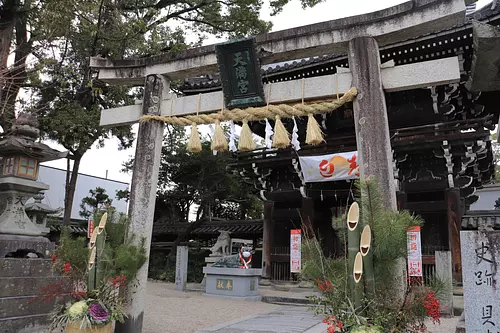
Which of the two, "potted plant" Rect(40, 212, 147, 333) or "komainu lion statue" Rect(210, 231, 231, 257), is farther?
"komainu lion statue" Rect(210, 231, 231, 257)

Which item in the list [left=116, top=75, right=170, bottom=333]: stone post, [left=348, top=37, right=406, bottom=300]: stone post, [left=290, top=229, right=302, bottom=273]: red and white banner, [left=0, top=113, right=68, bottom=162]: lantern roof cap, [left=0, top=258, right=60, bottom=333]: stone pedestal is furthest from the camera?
[left=290, top=229, right=302, bottom=273]: red and white banner

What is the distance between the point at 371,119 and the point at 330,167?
296 inches

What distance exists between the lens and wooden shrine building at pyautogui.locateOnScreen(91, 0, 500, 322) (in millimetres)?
4621

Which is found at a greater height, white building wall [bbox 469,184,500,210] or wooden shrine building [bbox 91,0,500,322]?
white building wall [bbox 469,184,500,210]

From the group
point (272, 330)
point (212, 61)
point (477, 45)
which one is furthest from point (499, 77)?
point (272, 330)

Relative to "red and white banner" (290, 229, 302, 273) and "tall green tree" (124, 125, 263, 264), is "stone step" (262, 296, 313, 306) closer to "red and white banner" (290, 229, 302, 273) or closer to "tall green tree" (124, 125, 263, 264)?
"red and white banner" (290, 229, 302, 273)

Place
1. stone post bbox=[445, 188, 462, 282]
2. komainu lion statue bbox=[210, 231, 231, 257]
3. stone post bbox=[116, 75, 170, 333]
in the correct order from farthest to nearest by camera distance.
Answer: komainu lion statue bbox=[210, 231, 231, 257], stone post bbox=[445, 188, 462, 282], stone post bbox=[116, 75, 170, 333]

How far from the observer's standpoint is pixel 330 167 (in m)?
12.1

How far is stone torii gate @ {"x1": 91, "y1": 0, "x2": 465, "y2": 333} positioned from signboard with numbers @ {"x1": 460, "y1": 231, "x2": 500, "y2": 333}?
940mm

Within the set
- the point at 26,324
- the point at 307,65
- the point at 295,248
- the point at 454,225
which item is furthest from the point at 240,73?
the point at 454,225

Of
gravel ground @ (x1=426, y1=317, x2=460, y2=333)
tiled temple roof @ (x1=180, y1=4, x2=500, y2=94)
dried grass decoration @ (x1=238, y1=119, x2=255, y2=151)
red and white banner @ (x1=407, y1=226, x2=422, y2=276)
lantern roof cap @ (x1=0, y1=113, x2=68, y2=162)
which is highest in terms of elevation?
tiled temple roof @ (x1=180, y1=4, x2=500, y2=94)

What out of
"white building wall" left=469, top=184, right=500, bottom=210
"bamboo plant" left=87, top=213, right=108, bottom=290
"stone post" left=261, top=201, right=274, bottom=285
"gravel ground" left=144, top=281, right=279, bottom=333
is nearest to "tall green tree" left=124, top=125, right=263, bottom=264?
"stone post" left=261, top=201, right=274, bottom=285

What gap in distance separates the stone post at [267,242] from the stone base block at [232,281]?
212 cm

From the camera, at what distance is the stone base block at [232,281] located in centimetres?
1152
